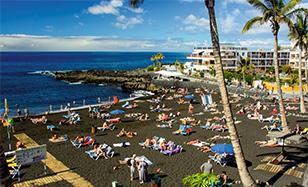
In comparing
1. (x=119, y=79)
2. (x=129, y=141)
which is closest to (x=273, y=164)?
(x=129, y=141)

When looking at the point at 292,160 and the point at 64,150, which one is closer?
the point at 292,160

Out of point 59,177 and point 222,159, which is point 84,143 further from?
point 222,159

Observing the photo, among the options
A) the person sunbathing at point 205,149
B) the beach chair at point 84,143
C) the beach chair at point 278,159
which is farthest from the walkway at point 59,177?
the beach chair at point 278,159

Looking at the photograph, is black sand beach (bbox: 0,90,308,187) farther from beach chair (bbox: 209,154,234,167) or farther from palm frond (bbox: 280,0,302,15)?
palm frond (bbox: 280,0,302,15)

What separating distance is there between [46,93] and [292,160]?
58.1 meters

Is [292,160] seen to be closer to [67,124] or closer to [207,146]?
[207,146]

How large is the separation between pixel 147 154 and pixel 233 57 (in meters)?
79.4

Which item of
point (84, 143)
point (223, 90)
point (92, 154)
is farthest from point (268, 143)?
A: point (84, 143)

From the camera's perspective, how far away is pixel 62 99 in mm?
55969

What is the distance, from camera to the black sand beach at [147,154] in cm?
1476

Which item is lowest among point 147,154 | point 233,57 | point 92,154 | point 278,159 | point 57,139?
point 147,154

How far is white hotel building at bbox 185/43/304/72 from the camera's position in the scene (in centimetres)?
8978

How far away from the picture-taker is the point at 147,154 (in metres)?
18.8

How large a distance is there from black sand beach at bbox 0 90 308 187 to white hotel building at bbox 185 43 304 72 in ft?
202
